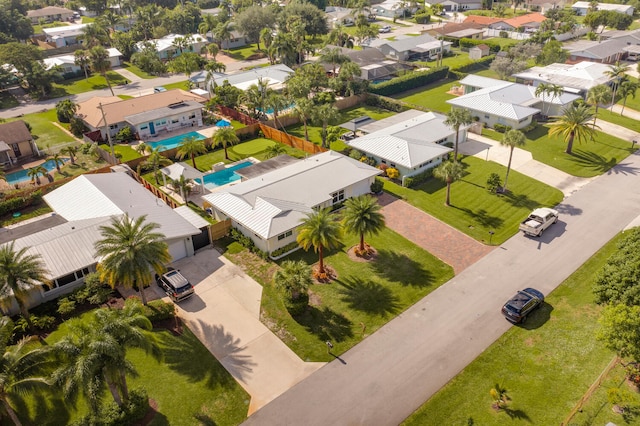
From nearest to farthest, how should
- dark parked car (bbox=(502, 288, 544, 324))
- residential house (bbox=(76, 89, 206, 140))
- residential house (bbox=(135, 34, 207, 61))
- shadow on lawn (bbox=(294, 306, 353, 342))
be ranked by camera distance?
shadow on lawn (bbox=(294, 306, 353, 342))
dark parked car (bbox=(502, 288, 544, 324))
residential house (bbox=(76, 89, 206, 140))
residential house (bbox=(135, 34, 207, 61))

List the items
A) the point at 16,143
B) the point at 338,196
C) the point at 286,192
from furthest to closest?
the point at 16,143 < the point at 338,196 < the point at 286,192

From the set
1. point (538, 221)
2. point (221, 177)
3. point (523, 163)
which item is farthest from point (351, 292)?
point (523, 163)

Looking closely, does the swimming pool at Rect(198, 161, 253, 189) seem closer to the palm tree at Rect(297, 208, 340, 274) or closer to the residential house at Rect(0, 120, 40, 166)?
→ the palm tree at Rect(297, 208, 340, 274)

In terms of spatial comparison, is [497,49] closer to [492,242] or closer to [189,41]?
[189,41]

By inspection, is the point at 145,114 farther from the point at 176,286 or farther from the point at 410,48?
the point at 410,48

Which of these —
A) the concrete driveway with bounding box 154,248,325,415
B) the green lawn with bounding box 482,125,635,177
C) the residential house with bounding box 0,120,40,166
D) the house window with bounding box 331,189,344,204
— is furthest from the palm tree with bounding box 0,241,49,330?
the green lawn with bounding box 482,125,635,177

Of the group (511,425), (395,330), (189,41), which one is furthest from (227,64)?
(511,425)

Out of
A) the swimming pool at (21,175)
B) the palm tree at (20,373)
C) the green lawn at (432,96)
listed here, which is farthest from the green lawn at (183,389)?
the green lawn at (432,96)
